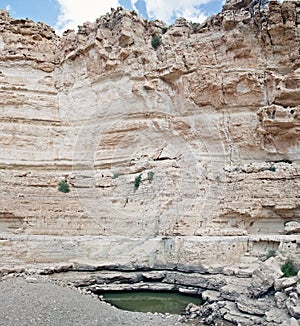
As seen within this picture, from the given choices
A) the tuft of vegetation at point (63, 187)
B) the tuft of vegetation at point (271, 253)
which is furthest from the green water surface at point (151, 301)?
the tuft of vegetation at point (63, 187)

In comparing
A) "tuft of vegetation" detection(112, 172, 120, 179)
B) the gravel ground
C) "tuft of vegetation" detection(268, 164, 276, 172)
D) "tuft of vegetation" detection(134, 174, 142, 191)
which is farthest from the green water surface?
"tuft of vegetation" detection(268, 164, 276, 172)

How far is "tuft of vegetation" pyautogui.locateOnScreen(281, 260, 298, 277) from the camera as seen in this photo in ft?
39.3

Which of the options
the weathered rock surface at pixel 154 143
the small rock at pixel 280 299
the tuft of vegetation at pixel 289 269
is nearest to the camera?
the small rock at pixel 280 299

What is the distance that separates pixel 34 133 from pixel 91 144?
3126mm

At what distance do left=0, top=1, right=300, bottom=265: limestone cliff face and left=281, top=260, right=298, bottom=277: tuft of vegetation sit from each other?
8.34 feet

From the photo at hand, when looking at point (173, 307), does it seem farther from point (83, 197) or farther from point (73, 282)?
point (83, 197)

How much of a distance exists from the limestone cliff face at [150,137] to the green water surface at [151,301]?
177 cm

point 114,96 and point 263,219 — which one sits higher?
point 114,96

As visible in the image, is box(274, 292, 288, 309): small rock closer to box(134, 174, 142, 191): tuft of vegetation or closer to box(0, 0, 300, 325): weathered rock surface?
box(0, 0, 300, 325): weathered rock surface

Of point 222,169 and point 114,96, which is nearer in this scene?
point 222,169

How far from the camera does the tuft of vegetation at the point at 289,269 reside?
12.0 meters

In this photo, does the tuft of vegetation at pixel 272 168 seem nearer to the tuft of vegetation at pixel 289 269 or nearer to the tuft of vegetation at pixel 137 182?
the tuft of vegetation at pixel 137 182

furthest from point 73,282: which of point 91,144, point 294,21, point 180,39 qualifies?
point 294,21

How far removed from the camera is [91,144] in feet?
68.4
